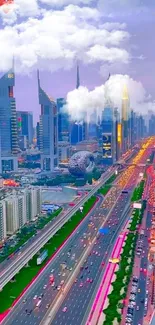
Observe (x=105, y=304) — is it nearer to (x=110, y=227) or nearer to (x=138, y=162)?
(x=110, y=227)

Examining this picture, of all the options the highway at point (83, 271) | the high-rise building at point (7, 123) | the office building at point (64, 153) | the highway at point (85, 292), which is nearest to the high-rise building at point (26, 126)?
the office building at point (64, 153)

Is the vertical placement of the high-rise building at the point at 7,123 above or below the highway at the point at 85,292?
above

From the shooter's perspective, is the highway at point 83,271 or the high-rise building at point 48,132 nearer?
the highway at point 83,271

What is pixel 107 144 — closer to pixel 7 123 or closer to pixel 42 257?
pixel 7 123

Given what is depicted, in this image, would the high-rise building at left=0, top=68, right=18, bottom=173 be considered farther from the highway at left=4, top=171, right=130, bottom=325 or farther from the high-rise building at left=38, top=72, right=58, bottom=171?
the highway at left=4, top=171, right=130, bottom=325


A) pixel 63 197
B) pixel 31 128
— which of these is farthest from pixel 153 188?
pixel 31 128

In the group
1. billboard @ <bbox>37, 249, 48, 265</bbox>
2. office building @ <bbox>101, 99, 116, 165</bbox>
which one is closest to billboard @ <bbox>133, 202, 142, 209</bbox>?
billboard @ <bbox>37, 249, 48, 265</bbox>

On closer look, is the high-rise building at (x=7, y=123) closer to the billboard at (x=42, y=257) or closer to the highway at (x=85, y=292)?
the highway at (x=85, y=292)
